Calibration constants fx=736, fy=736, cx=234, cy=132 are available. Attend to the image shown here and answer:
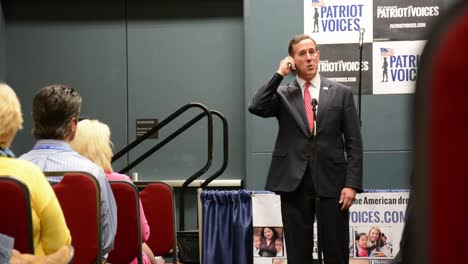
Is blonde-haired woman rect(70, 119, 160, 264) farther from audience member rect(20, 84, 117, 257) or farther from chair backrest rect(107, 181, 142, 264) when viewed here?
audience member rect(20, 84, 117, 257)

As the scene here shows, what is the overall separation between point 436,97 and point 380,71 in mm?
6164

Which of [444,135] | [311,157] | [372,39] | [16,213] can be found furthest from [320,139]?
[444,135]

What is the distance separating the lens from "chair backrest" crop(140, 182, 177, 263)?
13.5 ft

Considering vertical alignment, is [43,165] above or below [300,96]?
below

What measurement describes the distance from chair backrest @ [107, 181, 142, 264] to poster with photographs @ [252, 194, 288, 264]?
2.07 m

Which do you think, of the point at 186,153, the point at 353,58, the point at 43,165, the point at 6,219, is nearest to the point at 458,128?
the point at 6,219

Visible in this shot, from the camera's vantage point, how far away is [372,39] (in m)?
6.57

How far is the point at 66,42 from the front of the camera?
740 cm

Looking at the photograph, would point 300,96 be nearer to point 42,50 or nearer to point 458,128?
point 458,128

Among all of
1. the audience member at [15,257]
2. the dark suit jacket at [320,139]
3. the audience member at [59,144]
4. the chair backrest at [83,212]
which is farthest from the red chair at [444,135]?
the dark suit jacket at [320,139]

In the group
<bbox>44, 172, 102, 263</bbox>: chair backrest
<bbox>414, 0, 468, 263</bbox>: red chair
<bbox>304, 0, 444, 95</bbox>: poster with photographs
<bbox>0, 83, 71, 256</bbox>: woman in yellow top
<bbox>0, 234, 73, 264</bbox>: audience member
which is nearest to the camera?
<bbox>414, 0, 468, 263</bbox>: red chair

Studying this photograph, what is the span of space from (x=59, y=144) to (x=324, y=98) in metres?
1.69

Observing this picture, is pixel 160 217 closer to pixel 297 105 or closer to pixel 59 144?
pixel 297 105

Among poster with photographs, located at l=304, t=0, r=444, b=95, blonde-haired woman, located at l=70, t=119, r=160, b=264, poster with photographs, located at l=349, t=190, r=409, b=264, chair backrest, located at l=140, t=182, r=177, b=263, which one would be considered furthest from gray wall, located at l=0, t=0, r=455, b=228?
blonde-haired woman, located at l=70, t=119, r=160, b=264
